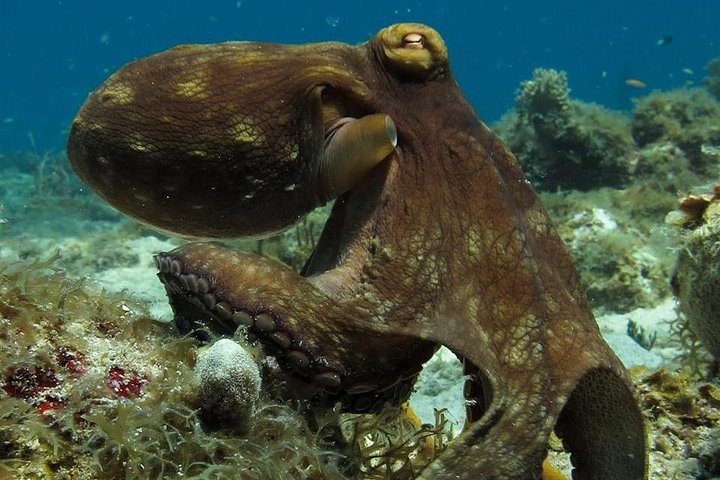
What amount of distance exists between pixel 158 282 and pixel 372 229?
653 cm

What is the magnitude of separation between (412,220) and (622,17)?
371 feet

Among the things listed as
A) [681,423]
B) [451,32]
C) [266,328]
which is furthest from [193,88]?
[451,32]

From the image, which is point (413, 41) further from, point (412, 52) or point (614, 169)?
point (614, 169)

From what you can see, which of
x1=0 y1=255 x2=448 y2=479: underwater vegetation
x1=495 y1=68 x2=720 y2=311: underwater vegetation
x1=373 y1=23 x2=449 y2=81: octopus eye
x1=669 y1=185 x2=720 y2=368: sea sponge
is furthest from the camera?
x1=495 y1=68 x2=720 y2=311: underwater vegetation

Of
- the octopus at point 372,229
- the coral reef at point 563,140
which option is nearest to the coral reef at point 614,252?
the coral reef at point 563,140

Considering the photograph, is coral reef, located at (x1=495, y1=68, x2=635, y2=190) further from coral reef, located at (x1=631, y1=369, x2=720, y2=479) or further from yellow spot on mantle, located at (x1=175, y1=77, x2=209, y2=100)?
yellow spot on mantle, located at (x1=175, y1=77, x2=209, y2=100)

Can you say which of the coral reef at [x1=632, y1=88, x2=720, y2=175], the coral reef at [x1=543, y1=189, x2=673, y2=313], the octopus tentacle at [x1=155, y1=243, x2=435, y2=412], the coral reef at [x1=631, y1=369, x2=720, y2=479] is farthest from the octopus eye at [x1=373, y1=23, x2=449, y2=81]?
the coral reef at [x1=632, y1=88, x2=720, y2=175]

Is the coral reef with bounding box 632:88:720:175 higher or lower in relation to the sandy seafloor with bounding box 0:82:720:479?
higher

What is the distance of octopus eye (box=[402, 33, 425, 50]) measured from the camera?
2785 mm

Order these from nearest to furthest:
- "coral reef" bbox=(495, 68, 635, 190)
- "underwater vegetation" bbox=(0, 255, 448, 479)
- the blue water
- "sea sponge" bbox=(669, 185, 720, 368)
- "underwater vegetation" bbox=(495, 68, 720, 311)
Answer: "underwater vegetation" bbox=(0, 255, 448, 479) → "sea sponge" bbox=(669, 185, 720, 368) → "underwater vegetation" bbox=(495, 68, 720, 311) → "coral reef" bbox=(495, 68, 635, 190) → the blue water

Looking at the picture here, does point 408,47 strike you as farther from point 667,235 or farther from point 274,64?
point 667,235

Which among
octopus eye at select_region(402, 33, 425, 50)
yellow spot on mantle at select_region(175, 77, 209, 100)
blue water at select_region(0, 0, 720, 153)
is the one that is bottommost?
yellow spot on mantle at select_region(175, 77, 209, 100)

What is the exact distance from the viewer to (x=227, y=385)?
1896 mm

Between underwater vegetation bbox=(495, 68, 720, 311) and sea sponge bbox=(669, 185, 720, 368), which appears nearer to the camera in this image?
sea sponge bbox=(669, 185, 720, 368)
